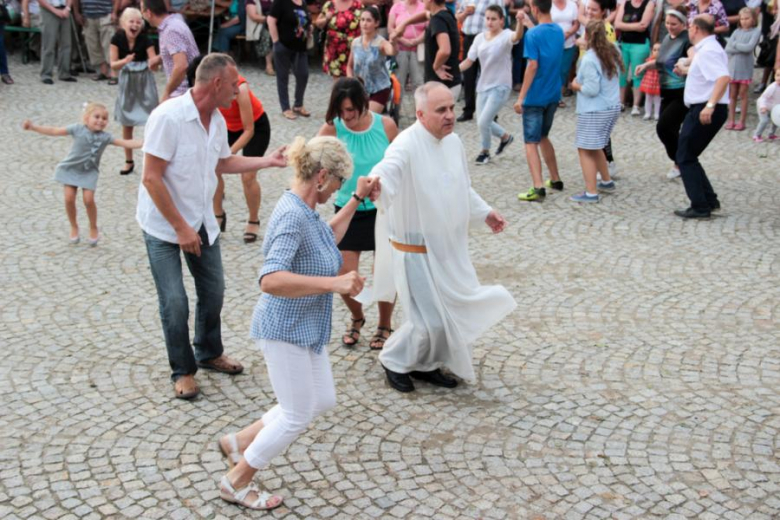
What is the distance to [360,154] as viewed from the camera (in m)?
6.28

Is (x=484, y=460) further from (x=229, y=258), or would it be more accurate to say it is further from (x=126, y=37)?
(x=126, y=37)

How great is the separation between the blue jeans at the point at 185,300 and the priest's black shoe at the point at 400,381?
1.08 metres

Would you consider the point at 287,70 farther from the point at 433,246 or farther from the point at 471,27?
the point at 433,246

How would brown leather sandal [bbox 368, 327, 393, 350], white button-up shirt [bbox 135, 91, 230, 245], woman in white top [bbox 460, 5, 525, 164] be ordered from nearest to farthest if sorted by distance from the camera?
1. white button-up shirt [bbox 135, 91, 230, 245]
2. brown leather sandal [bbox 368, 327, 393, 350]
3. woman in white top [bbox 460, 5, 525, 164]

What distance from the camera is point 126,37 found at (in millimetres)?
10320

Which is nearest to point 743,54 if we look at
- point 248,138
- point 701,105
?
point 701,105

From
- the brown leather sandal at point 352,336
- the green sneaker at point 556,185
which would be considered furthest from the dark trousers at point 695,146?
the brown leather sandal at point 352,336

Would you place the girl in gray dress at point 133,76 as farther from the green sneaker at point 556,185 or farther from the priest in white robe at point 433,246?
the priest in white robe at point 433,246

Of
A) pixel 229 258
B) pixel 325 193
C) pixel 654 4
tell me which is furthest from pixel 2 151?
pixel 654 4

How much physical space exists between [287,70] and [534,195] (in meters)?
5.04

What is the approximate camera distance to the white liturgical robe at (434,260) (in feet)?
17.9

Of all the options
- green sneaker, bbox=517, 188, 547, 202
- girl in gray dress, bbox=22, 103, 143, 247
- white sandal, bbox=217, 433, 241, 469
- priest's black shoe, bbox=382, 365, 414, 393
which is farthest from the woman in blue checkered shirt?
green sneaker, bbox=517, 188, 547, 202

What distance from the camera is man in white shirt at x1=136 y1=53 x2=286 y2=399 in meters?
5.14

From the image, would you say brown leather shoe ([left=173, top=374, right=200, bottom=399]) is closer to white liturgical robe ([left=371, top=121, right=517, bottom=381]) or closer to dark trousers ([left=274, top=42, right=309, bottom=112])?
white liturgical robe ([left=371, top=121, right=517, bottom=381])
